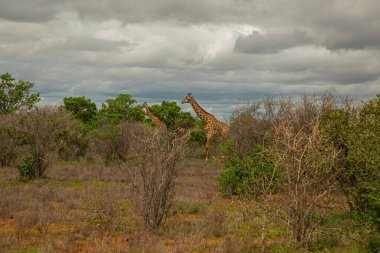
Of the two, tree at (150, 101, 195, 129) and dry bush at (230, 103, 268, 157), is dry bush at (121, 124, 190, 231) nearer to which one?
dry bush at (230, 103, 268, 157)

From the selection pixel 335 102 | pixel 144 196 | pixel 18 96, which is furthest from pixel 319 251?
pixel 18 96

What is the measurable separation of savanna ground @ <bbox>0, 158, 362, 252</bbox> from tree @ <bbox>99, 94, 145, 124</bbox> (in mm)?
25466

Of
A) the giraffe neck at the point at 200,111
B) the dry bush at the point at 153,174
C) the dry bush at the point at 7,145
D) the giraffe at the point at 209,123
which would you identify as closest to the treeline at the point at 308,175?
the dry bush at the point at 153,174

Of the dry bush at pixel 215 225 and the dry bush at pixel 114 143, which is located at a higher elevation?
the dry bush at pixel 114 143

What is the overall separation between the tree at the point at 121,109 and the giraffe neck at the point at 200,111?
1303 centimetres

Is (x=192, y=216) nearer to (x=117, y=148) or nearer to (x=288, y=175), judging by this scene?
(x=288, y=175)

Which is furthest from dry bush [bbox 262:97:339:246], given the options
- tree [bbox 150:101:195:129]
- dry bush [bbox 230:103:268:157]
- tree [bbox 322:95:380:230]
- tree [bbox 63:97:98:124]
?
tree [bbox 63:97:98:124]

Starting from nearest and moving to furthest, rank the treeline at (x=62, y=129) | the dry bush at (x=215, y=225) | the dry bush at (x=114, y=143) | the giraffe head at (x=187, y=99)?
1. the dry bush at (x=215, y=225)
2. the treeline at (x=62, y=129)
3. the dry bush at (x=114, y=143)
4. the giraffe head at (x=187, y=99)

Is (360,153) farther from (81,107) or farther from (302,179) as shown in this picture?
(81,107)

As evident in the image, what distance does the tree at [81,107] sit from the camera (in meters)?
45.0

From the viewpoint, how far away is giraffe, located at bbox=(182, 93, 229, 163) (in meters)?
28.1

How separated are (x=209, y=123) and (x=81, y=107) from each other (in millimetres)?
20529

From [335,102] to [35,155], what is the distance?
49.6 feet

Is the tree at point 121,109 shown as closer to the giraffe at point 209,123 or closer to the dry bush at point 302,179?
the giraffe at point 209,123
